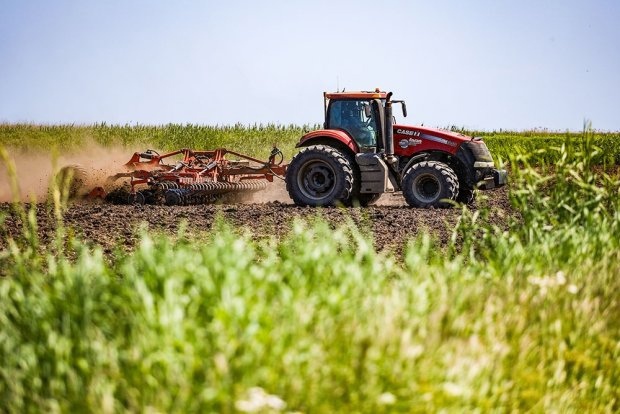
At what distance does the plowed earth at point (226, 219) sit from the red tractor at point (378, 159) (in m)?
0.48

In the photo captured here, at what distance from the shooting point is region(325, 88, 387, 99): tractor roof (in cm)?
1536

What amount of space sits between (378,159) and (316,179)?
1.41 m

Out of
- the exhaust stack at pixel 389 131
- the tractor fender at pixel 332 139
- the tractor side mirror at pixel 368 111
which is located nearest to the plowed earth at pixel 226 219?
the exhaust stack at pixel 389 131

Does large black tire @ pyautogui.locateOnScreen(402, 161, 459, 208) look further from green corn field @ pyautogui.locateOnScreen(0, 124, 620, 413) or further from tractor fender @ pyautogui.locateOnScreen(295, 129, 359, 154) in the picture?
green corn field @ pyautogui.locateOnScreen(0, 124, 620, 413)

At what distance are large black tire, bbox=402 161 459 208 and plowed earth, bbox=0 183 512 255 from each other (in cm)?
35

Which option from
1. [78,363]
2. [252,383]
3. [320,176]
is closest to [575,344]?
[252,383]

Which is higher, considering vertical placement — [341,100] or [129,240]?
[341,100]

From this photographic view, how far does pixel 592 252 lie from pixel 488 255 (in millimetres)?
669

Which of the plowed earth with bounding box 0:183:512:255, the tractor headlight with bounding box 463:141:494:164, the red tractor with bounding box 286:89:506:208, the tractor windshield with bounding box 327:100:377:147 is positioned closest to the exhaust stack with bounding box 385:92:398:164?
the red tractor with bounding box 286:89:506:208

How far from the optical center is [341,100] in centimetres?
1563

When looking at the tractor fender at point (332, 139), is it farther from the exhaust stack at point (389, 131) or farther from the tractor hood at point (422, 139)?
the tractor hood at point (422, 139)

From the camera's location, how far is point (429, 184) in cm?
1560

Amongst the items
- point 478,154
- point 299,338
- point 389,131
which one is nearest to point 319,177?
point 389,131

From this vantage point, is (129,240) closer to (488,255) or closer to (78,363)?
(488,255)
